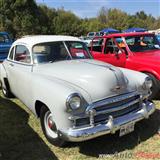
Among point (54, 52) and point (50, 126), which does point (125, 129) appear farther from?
point (54, 52)

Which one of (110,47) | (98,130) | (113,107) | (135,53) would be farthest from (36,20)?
(98,130)

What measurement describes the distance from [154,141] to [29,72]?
2.54 metres

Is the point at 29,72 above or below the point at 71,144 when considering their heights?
above

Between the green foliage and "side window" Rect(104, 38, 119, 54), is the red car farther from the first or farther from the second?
the green foliage

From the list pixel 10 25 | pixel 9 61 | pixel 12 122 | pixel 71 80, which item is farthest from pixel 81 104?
pixel 10 25

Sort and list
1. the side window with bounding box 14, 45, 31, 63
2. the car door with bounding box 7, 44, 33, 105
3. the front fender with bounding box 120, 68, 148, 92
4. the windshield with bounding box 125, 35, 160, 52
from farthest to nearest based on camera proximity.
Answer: the windshield with bounding box 125, 35, 160, 52, the side window with bounding box 14, 45, 31, 63, the car door with bounding box 7, 44, 33, 105, the front fender with bounding box 120, 68, 148, 92

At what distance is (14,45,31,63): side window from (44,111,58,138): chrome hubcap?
1448mm

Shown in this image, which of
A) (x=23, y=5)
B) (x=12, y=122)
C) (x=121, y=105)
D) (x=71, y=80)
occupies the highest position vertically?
(x=23, y=5)

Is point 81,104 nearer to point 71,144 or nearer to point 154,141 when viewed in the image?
point 71,144

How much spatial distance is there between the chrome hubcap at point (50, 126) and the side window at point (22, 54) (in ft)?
4.75

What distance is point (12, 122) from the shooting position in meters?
6.03

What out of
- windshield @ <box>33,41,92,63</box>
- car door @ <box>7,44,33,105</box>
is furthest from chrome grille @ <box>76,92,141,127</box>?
windshield @ <box>33,41,92,63</box>

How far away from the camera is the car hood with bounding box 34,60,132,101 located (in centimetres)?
453

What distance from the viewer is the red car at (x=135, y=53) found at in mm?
6840
